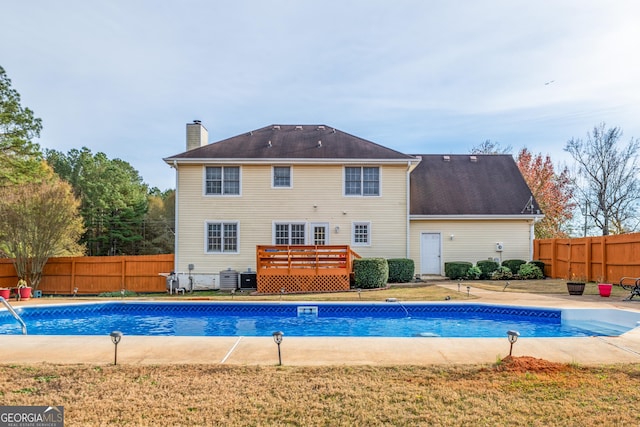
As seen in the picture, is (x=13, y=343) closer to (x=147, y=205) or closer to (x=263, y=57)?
(x=263, y=57)

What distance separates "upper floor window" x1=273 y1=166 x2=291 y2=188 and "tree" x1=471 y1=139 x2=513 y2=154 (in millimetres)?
21801

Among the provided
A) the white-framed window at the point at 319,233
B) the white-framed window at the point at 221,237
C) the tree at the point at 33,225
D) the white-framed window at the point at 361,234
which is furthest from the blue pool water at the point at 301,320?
the white-framed window at the point at 361,234

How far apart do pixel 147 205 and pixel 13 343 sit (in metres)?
42.4

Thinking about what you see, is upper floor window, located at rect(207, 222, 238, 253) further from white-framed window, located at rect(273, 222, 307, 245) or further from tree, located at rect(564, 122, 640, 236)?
tree, located at rect(564, 122, 640, 236)

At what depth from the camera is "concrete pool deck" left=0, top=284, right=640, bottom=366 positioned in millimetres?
6062

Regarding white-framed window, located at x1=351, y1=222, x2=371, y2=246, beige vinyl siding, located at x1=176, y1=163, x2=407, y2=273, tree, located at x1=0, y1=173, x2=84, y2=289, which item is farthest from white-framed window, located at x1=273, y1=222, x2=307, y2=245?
tree, located at x1=0, y1=173, x2=84, y2=289

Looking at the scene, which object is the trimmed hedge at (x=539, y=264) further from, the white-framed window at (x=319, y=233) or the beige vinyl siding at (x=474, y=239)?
the white-framed window at (x=319, y=233)

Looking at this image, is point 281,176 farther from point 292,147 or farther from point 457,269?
point 457,269

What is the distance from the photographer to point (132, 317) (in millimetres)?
12539

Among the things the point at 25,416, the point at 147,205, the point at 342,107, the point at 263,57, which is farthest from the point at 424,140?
the point at 147,205

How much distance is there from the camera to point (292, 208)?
1883 centimetres

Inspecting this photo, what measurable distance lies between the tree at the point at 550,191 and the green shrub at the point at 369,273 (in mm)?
19852

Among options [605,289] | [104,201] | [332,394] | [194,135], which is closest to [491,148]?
[605,289]

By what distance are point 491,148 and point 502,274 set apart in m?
18.4
